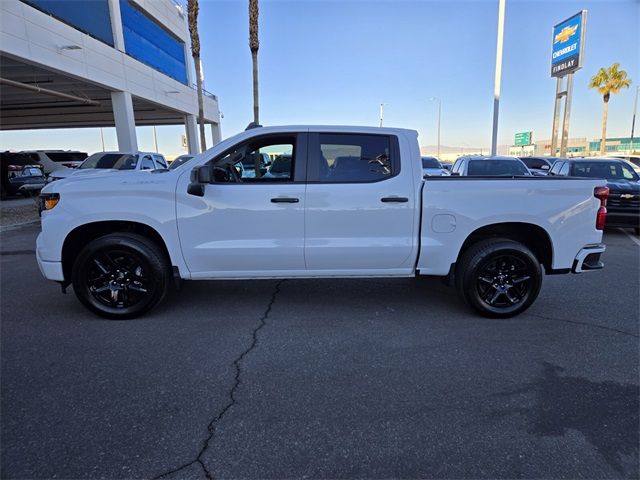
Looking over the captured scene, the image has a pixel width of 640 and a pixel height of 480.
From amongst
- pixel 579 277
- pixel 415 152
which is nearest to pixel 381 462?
pixel 415 152

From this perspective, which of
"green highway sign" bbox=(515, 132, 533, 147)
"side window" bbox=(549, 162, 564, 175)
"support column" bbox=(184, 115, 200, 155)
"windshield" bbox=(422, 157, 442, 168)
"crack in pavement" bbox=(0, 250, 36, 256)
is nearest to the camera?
"crack in pavement" bbox=(0, 250, 36, 256)

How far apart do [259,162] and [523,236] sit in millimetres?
3034

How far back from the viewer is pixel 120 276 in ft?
14.0

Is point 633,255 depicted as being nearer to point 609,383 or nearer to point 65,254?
point 609,383

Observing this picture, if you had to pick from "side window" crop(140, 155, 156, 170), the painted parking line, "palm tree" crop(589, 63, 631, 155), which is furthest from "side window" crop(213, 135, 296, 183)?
"palm tree" crop(589, 63, 631, 155)

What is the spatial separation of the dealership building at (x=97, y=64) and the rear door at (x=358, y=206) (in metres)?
13.2

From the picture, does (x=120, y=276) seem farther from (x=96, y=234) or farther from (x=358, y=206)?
(x=358, y=206)

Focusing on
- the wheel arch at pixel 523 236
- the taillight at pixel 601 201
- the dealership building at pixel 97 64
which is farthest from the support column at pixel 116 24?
the taillight at pixel 601 201

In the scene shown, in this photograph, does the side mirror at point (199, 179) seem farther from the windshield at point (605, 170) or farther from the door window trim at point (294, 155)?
the windshield at point (605, 170)

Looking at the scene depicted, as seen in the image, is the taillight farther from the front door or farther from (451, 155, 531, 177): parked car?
(451, 155, 531, 177): parked car

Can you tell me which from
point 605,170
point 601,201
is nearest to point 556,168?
point 605,170

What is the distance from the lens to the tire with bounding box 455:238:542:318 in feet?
13.9

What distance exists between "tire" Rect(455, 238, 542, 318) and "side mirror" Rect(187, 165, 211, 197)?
9.06 ft

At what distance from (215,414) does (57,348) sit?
1939mm
